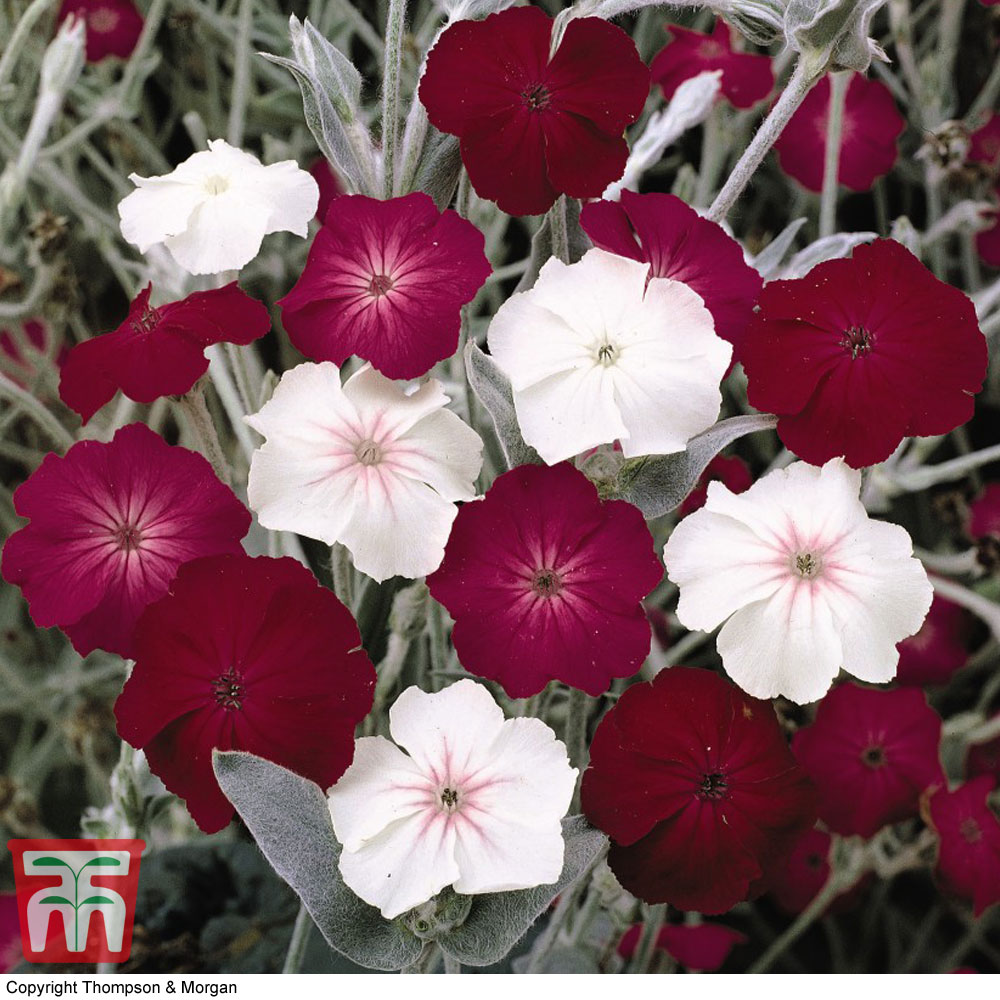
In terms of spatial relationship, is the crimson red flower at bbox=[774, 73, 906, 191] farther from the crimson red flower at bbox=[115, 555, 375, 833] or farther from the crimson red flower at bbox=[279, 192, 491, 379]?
the crimson red flower at bbox=[115, 555, 375, 833]

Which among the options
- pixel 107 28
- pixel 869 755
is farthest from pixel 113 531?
pixel 107 28

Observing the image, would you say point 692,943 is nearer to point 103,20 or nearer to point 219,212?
point 219,212

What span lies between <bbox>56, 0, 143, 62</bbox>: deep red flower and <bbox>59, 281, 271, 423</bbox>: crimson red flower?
1.77 ft

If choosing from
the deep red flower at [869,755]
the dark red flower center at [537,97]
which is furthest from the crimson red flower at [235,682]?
the deep red flower at [869,755]

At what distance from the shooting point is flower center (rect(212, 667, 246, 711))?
458 mm

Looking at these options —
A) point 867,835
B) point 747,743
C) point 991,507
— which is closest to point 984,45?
point 991,507

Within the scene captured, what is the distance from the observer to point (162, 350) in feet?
1.62

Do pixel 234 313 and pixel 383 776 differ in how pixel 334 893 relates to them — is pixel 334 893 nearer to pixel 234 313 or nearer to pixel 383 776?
pixel 383 776

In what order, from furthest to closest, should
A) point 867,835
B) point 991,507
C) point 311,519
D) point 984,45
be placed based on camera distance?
point 984,45 < point 991,507 < point 867,835 < point 311,519

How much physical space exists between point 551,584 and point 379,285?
139mm

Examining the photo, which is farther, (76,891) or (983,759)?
(983,759)

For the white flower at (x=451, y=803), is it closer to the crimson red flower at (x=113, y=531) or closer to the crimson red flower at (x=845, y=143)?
the crimson red flower at (x=113, y=531)

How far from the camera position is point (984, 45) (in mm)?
1164
